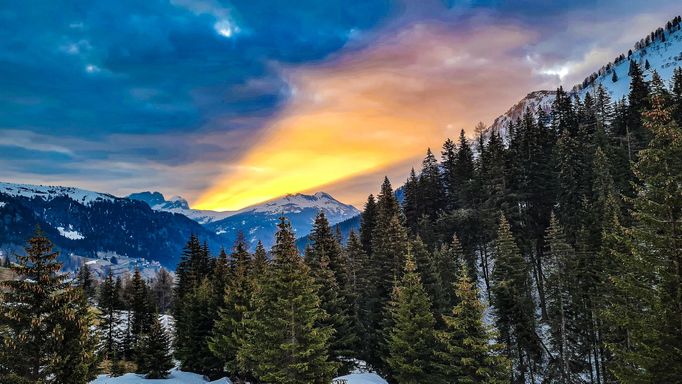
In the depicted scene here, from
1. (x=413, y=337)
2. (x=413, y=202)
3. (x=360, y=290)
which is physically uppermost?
(x=413, y=202)

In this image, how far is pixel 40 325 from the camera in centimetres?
2045

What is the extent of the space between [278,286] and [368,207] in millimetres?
44990

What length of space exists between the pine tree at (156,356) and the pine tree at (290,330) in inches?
782

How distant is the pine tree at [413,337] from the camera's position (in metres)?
30.0

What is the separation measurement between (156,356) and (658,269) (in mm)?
46099

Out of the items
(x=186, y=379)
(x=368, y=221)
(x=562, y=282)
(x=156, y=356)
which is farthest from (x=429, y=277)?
(x=368, y=221)

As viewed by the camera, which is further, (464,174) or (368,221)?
(368,221)

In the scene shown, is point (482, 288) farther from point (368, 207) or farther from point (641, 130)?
point (641, 130)

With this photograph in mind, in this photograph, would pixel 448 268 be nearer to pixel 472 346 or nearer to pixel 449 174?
pixel 472 346

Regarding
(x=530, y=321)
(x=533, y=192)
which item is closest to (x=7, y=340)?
(x=530, y=321)

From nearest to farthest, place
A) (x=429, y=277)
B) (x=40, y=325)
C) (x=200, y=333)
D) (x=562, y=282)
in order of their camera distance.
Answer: (x=40, y=325) → (x=562, y=282) → (x=429, y=277) → (x=200, y=333)

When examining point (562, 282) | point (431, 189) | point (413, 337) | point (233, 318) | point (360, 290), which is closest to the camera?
point (413, 337)

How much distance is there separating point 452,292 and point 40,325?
3822cm

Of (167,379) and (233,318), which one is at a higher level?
(233,318)
